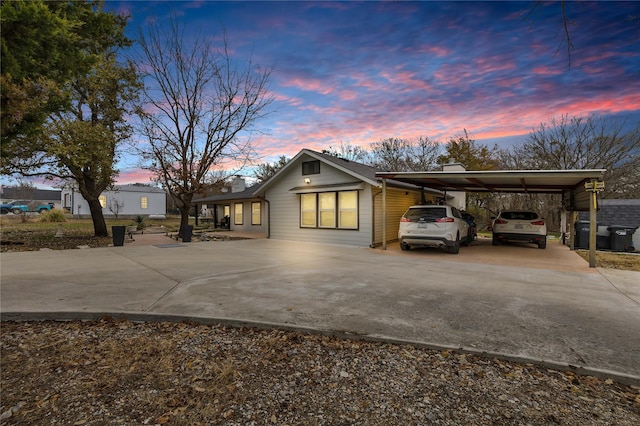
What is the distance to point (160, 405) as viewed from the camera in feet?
7.15

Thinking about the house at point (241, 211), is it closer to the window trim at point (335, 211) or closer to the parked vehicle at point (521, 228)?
the window trim at point (335, 211)

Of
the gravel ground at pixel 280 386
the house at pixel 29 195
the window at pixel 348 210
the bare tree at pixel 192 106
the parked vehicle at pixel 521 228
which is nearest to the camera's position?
the gravel ground at pixel 280 386

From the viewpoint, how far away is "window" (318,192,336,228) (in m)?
13.0

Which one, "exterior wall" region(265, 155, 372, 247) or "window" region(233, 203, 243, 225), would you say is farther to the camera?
"window" region(233, 203, 243, 225)

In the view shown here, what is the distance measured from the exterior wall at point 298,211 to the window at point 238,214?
224 inches

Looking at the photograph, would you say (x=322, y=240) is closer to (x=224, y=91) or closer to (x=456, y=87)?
(x=456, y=87)

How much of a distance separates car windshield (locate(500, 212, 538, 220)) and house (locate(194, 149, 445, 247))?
3243mm

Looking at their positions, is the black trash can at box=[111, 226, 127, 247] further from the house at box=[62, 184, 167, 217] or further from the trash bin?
the house at box=[62, 184, 167, 217]

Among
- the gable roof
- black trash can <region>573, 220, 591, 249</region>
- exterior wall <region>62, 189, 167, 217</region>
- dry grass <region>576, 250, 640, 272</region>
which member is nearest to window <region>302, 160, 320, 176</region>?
the gable roof

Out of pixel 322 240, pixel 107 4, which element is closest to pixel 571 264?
pixel 322 240

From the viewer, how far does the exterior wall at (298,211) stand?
38.7ft

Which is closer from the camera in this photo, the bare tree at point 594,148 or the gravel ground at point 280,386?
the gravel ground at point 280,386

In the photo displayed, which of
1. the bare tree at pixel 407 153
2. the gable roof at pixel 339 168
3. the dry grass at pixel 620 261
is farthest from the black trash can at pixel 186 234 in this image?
the bare tree at pixel 407 153

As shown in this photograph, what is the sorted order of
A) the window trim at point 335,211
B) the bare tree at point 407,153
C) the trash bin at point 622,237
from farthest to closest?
the bare tree at point 407,153
the window trim at point 335,211
the trash bin at point 622,237
